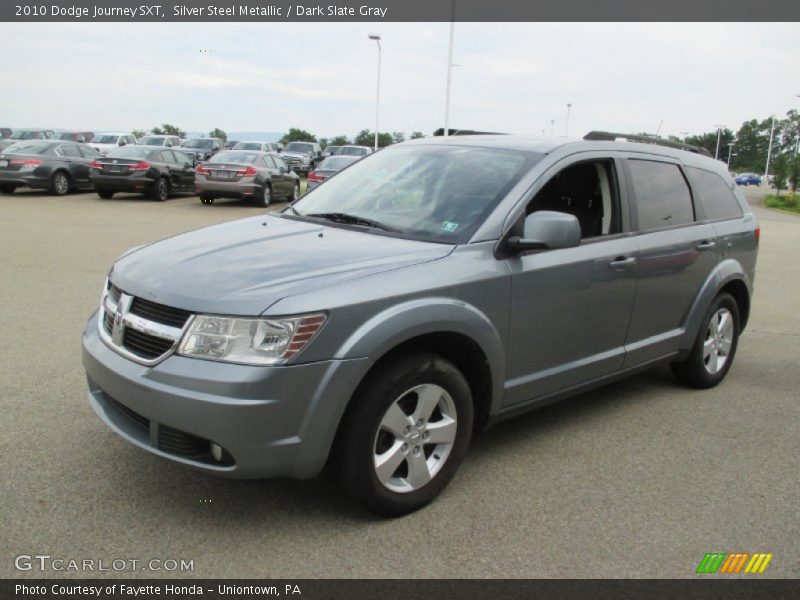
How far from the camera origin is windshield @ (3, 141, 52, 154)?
19.8m

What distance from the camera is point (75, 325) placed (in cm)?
643

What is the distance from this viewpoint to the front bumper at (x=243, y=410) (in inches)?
114

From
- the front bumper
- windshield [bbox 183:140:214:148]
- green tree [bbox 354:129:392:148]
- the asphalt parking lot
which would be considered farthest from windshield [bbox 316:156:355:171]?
green tree [bbox 354:129:392:148]

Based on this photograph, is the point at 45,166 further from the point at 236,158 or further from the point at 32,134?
the point at 32,134

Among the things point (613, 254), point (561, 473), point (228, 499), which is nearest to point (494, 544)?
point (561, 473)

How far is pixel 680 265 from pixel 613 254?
815mm

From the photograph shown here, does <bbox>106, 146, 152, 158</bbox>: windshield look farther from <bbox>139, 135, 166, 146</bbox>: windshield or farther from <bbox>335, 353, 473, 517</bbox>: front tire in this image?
<bbox>335, 353, 473, 517</bbox>: front tire

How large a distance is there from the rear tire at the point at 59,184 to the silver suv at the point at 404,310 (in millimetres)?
17846

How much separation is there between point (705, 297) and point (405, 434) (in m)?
2.87

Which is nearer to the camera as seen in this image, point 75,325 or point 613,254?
point 613,254

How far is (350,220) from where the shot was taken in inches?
164

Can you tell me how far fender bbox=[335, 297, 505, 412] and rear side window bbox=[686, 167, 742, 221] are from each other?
252 centimetres

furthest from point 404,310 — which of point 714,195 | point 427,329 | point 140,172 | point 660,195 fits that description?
point 140,172

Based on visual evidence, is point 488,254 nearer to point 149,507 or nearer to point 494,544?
point 494,544
